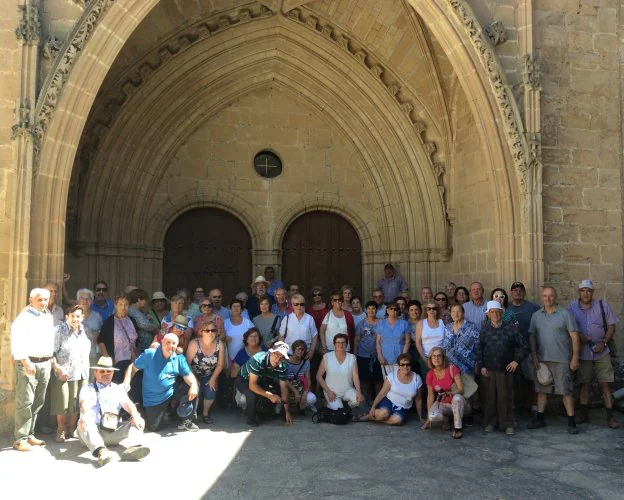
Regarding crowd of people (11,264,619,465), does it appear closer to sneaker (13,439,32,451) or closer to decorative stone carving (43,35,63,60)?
sneaker (13,439,32,451)

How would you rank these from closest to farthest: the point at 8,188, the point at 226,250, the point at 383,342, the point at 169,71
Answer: the point at 8,188
the point at 383,342
the point at 169,71
the point at 226,250

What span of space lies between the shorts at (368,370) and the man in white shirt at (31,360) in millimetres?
3446

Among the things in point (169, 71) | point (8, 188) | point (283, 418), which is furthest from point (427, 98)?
point (8, 188)

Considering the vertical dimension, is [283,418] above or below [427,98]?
below

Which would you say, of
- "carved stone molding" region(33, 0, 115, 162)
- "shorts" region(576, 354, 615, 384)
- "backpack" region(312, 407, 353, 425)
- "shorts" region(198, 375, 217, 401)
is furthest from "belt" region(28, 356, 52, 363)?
"shorts" region(576, 354, 615, 384)

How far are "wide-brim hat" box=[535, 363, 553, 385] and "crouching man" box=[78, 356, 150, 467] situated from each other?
4067mm

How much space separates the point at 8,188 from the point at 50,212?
17.9 inches

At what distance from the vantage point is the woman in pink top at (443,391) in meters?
6.41

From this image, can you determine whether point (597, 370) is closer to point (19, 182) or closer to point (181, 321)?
point (181, 321)

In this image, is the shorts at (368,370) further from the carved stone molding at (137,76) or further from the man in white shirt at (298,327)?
the carved stone molding at (137,76)

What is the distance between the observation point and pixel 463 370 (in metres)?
6.80

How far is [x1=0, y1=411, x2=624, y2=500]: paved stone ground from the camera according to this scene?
468 cm

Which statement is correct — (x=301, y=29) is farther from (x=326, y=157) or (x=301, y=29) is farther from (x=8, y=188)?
(x=8, y=188)

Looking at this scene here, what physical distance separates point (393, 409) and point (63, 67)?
489 cm
